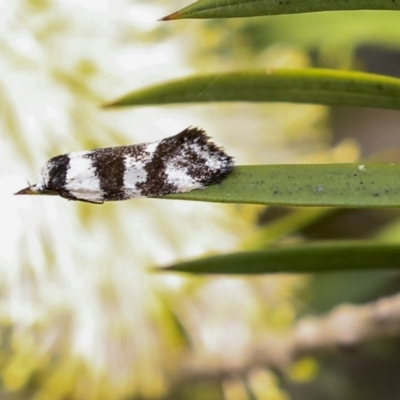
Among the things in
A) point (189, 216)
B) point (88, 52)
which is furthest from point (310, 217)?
point (88, 52)

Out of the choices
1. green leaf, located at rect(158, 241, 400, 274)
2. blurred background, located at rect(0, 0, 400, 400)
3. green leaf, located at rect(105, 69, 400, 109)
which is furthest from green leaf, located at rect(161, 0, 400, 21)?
blurred background, located at rect(0, 0, 400, 400)

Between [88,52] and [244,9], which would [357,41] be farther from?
[244,9]

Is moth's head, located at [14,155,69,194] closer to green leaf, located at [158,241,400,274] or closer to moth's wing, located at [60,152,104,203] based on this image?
moth's wing, located at [60,152,104,203]

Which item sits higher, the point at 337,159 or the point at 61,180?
the point at 61,180

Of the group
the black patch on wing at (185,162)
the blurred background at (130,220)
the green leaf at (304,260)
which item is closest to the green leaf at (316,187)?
the black patch on wing at (185,162)

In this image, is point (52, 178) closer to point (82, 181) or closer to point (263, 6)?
point (82, 181)

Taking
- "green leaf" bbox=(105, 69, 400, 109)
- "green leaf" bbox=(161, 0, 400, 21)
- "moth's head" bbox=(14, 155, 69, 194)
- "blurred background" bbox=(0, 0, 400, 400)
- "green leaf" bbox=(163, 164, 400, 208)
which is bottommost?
"blurred background" bbox=(0, 0, 400, 400)

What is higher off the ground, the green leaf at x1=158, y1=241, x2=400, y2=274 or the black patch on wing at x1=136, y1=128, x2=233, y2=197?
the black patch on wing at x1=136, y1=128, x2=233, y2=197

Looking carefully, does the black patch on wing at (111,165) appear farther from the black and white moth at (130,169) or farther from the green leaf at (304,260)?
the green leaf at (304,260)
